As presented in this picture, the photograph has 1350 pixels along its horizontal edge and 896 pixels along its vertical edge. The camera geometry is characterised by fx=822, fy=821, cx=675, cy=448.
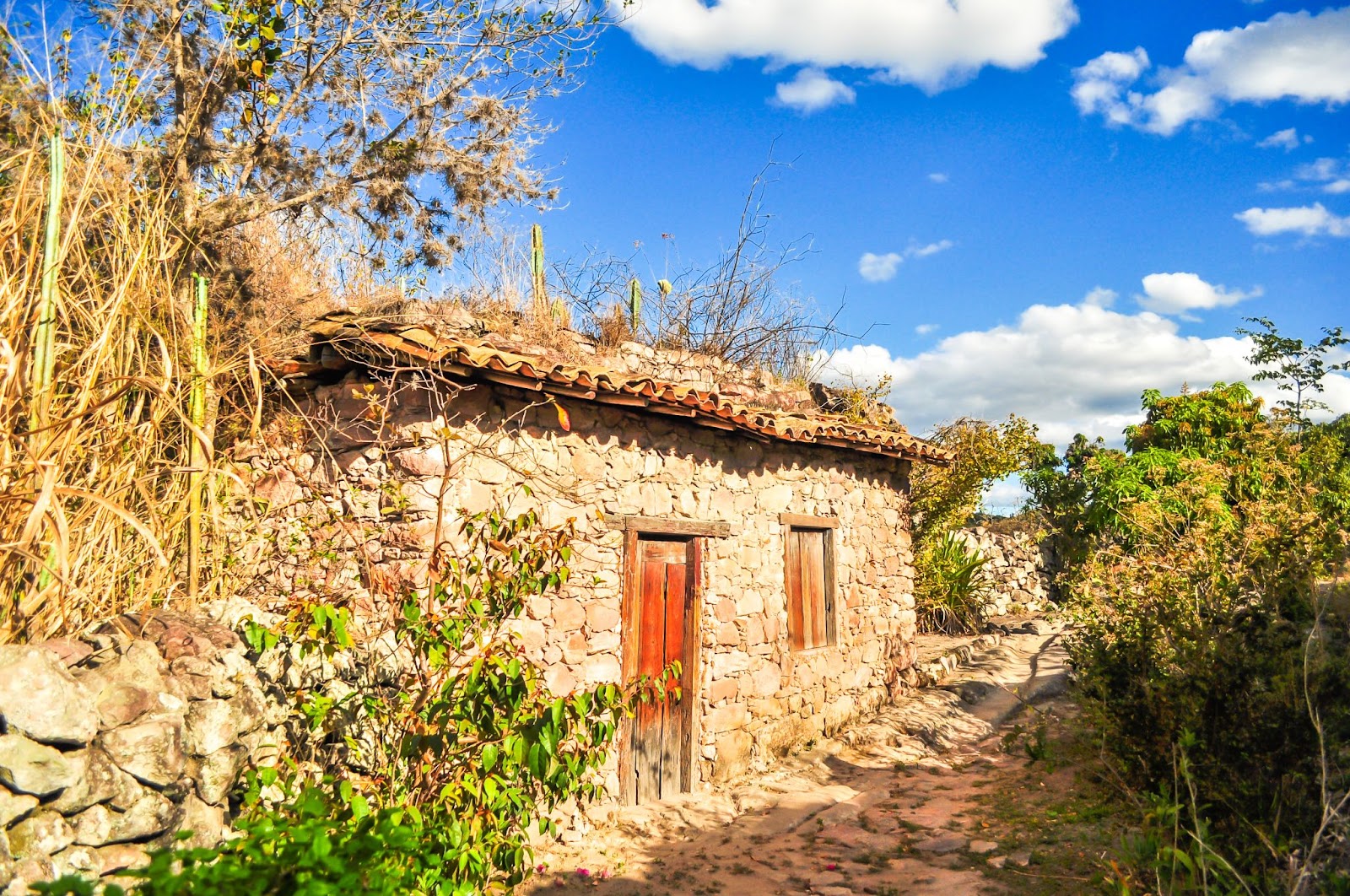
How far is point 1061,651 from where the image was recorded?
11.3 m

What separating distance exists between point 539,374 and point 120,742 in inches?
113

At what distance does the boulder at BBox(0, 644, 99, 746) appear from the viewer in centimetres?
244

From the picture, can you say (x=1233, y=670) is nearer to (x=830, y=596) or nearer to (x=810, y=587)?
(x=810, y=587)

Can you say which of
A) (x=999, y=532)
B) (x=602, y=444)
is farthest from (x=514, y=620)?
(x=999, y=532)

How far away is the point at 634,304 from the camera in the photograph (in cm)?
1017

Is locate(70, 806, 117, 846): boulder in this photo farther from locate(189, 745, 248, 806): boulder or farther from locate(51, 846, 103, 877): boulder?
locate(189, 745, 248, 806): boulder

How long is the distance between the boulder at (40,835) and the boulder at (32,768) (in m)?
0.07

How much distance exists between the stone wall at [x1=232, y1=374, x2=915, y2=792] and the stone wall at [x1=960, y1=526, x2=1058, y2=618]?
731 centimetres

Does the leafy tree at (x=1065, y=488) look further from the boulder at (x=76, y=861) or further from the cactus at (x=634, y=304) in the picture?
the boulder at (x=76, y=861)

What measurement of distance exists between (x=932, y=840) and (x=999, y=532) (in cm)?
1318

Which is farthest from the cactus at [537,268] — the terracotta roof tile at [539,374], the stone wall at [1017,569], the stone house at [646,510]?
the stone wall at [1017,569]

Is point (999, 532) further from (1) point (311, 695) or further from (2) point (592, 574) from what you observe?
(1) point (311, 695)

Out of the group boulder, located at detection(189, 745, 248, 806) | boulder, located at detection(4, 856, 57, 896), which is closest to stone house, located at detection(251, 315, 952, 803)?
boulder, located at detection(189, 745, 248, 806)

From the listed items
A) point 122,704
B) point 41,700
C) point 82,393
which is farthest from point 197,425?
point 41,700
